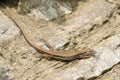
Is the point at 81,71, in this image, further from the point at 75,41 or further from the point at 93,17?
the point at 93,17

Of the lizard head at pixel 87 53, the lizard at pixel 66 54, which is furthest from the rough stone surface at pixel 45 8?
the lizard head at pixel 87 53

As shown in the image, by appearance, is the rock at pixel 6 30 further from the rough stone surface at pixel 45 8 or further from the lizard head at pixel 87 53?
the lizard head at pixel 87 53

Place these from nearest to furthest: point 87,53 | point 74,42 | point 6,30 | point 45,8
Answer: point 87,53
point 74,42
point 6,30
point 45,8

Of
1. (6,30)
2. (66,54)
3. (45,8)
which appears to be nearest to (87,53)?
(66,54)

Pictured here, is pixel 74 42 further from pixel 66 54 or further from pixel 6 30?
pixel 6 30

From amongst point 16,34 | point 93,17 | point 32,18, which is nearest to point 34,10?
point 32,18
